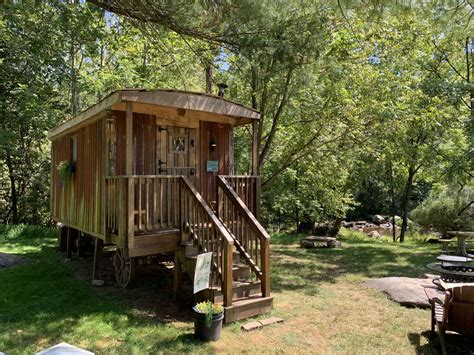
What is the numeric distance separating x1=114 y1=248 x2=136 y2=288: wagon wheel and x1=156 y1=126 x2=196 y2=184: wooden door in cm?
152

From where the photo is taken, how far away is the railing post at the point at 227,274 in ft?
15.8

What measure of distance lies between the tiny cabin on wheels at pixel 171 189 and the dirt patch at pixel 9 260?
1.40 meters

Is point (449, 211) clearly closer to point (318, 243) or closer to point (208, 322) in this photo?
point (318, 243)

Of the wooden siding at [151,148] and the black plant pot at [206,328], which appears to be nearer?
the black plant pot at [206,328]

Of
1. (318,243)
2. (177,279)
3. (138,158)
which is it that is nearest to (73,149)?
(138,158)

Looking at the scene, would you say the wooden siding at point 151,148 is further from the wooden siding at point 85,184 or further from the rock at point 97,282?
the rock at point 97,282

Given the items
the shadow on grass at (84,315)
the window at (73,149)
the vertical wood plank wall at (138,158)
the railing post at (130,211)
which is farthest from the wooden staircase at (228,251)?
the window at (73,149)

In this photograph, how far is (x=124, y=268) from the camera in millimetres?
6383

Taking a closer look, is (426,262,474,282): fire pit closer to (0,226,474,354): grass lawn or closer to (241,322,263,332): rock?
(0,226,474,354): grass lawn

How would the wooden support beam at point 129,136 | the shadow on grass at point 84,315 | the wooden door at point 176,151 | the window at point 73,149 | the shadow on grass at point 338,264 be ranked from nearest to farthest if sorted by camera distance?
1. the shadow on grass at point 84,315
2. the wooden support beam at point 129,136
3. the wooden door at point 176,151
4. the shadow on grass at point 338,264
5. the window at point 73,149

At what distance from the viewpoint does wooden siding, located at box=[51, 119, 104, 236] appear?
21.1 ft

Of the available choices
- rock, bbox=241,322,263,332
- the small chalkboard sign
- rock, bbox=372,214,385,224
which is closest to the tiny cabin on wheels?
the small chalkboard sign

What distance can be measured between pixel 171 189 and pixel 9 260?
4601 millimetres

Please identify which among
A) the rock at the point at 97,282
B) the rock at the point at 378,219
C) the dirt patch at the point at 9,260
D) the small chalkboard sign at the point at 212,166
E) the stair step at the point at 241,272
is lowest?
the rock at the point at 378,219
